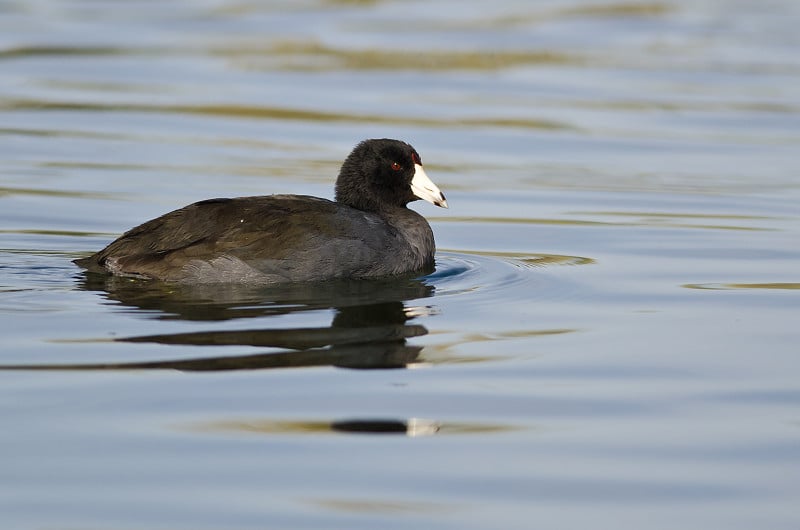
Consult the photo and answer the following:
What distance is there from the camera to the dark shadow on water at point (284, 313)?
616cm

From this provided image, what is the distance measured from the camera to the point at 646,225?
10.5 m

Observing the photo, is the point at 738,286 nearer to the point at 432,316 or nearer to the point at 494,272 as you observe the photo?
the point at 494,272

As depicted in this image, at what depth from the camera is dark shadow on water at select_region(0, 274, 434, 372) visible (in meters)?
6.16

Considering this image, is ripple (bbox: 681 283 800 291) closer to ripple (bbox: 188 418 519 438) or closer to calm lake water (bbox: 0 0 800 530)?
calm lake water (bbox: 0 0 800 530)

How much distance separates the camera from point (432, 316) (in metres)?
7.38

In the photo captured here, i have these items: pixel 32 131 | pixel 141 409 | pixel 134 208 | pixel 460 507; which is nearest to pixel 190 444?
pixel 141 409

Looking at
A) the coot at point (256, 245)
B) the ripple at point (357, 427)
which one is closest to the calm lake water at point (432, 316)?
the ripple at point (357, 427)

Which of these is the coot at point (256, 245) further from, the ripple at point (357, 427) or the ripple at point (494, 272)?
the ripple at point (357, 427)

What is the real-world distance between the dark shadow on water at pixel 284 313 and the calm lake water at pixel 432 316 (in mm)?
25

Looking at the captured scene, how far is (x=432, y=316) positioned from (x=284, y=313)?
2.47ft

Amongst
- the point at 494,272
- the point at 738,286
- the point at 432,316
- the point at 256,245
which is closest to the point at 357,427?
the point at 432,316

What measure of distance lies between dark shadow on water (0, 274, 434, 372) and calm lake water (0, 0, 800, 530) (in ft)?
0.08

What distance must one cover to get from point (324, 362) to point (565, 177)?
6.47m

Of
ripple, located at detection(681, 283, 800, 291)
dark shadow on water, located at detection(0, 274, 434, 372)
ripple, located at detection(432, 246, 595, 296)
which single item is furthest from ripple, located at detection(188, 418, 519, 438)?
ripple, located at detection(681, 283, 800, 291)
